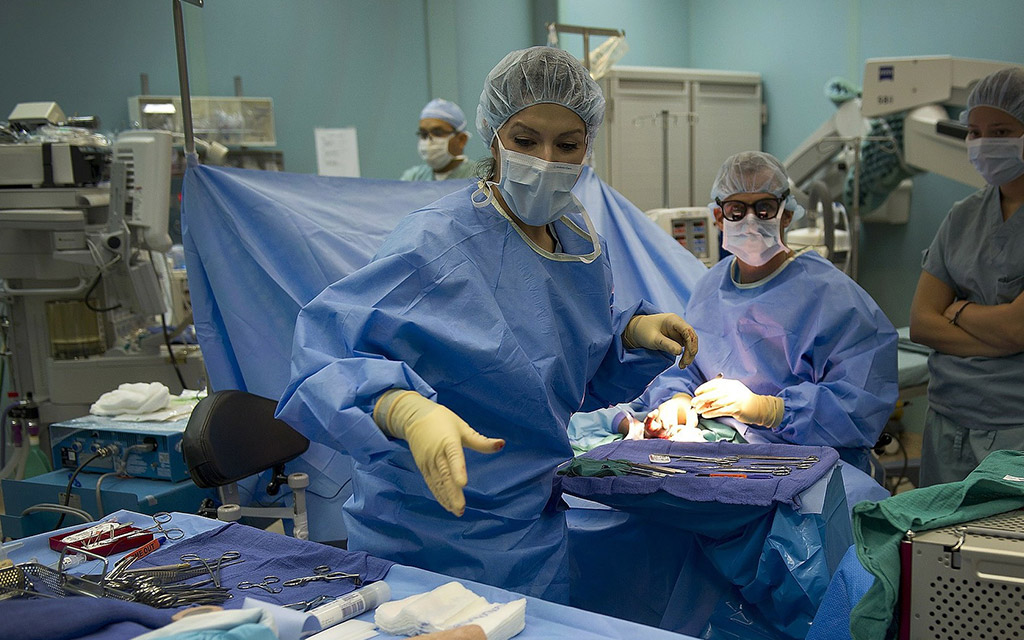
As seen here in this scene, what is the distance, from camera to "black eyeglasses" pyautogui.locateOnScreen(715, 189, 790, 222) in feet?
7.49

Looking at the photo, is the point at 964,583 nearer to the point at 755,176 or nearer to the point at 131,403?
the point at 755,176

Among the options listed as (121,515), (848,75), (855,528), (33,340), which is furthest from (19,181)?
(848,75)

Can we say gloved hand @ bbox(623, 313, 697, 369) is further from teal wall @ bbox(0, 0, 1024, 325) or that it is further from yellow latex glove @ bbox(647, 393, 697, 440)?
teal wall @ bbox(0, 0, 1024, 325)

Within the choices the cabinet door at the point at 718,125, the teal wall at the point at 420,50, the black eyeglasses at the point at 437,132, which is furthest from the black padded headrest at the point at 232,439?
the cabinet door at the point at 718,125

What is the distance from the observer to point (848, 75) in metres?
5.26

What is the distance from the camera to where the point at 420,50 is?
5789mm

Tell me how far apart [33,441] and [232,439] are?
166 cm

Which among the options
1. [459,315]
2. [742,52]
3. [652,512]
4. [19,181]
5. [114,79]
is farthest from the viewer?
[742,52]

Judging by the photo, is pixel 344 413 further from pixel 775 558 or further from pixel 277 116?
pixel 277 116

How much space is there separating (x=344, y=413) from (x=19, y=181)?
2.47 meters

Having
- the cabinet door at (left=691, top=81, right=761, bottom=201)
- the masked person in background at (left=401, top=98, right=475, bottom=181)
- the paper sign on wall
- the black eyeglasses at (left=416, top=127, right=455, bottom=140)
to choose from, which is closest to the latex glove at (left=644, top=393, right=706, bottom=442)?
the masked person in background at (left=401, top=98, right=475, bottom=181)

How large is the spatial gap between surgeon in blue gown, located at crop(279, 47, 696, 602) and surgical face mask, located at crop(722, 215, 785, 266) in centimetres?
72

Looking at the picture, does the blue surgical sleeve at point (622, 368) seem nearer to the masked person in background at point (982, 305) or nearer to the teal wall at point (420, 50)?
the masked person in background at point (982, 305)

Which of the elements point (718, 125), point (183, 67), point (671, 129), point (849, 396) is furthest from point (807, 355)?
point (718, 125)
